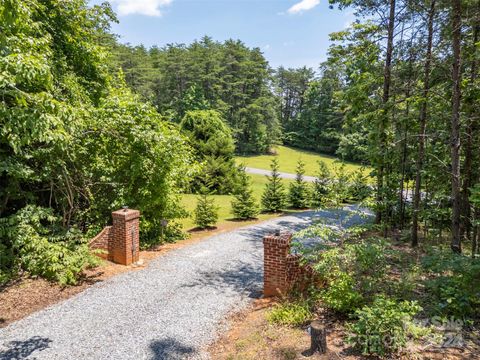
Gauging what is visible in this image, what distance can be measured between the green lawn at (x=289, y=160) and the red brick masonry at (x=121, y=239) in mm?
22768

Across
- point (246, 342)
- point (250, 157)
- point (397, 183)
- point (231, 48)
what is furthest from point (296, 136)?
point (246, 342)

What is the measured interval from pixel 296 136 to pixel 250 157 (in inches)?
463

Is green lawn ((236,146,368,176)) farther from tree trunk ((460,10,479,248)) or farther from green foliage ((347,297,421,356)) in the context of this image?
green foliage ((347,297,421,356))

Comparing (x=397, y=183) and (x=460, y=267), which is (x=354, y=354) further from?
(x=397, y=183)

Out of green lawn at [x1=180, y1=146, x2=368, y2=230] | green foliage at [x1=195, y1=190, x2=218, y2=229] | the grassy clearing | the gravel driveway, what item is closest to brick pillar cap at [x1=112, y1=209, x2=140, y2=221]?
the gravel driveway

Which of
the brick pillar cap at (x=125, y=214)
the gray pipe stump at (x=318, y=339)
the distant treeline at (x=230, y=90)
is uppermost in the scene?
the distant treeline at (x=230, y=90)

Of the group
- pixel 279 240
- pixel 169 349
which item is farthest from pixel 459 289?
pixel 169 349

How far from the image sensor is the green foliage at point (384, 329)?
12.3 feet

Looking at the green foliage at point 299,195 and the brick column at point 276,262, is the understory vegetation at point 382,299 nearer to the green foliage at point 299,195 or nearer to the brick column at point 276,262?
the brick column at point 276,262

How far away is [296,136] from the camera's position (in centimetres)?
4797

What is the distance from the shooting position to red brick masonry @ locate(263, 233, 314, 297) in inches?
232

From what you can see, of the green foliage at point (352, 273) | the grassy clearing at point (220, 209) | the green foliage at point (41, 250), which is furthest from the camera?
the grassy clearing at point (220, 209)

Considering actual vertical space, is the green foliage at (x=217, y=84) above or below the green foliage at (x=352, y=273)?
above

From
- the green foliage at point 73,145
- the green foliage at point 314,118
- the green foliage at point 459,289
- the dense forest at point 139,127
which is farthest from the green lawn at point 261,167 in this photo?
the green foliage at point 459,289
